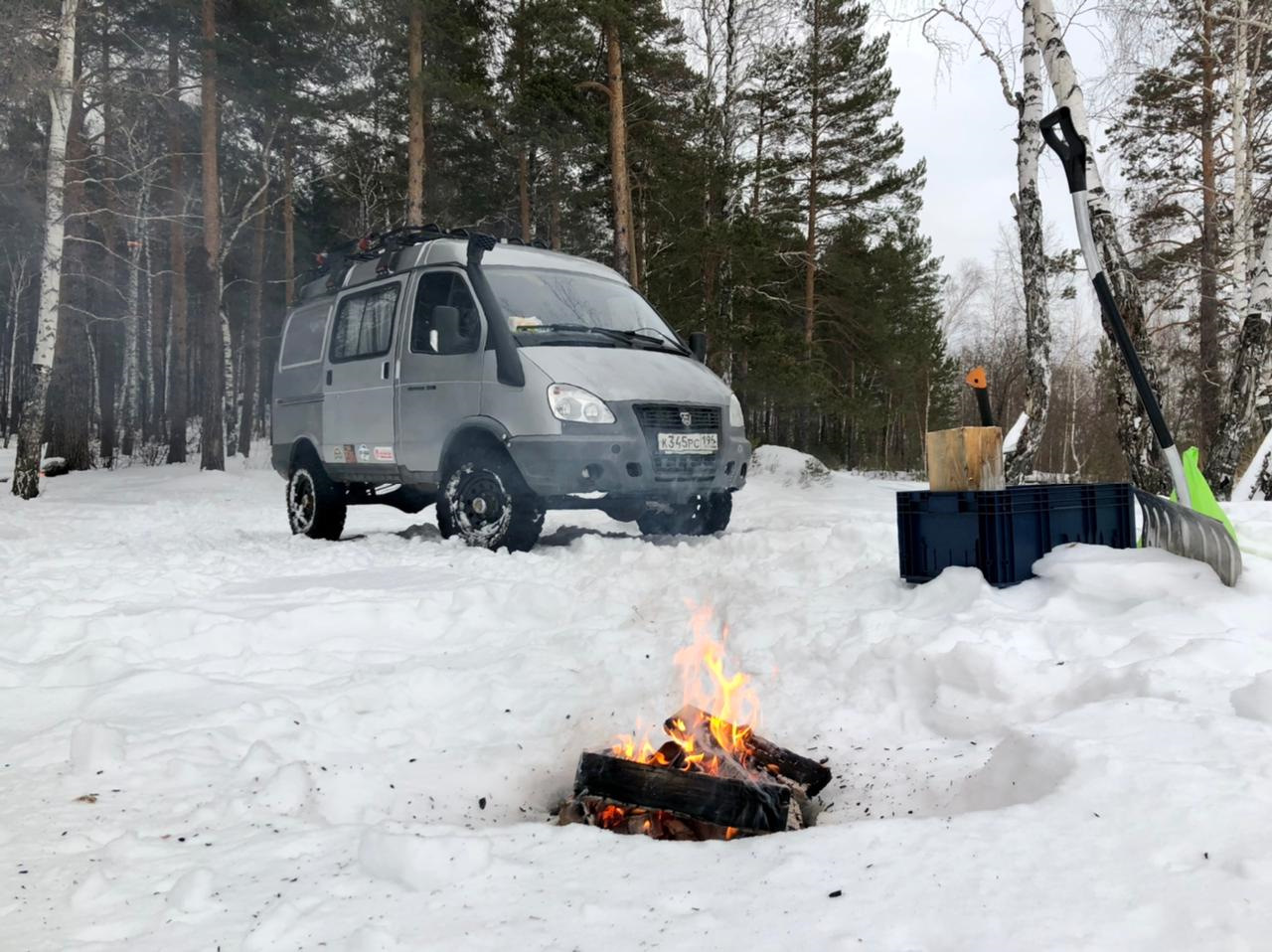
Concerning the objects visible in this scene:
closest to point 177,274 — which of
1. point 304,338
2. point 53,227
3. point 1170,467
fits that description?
point 53,227

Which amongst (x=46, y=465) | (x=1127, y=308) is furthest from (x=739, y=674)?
(x=46, y=465)

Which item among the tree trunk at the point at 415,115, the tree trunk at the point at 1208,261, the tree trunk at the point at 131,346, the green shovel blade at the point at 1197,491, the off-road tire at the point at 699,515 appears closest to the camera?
the green shovel blade at the point at 1197,491

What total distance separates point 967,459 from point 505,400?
11.2 ft

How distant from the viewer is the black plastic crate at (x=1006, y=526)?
15.0ft

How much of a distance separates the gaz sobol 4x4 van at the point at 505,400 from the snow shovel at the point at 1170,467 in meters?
3.10

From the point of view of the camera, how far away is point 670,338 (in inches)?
309

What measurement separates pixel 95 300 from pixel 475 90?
674 inches

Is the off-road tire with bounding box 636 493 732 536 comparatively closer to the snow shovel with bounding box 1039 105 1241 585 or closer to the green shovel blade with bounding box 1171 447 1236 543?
the snow shovel with bounding box 1039 105 1241 585

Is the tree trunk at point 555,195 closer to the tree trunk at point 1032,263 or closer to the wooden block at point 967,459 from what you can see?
the tree trunk at point 1032,263

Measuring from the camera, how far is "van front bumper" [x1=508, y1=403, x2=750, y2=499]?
6402 millimetres

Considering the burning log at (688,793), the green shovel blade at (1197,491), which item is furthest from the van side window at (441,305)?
the green shovel blade at (1197,491)

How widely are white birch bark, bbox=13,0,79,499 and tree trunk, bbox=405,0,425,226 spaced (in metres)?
5.61

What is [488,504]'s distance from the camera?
6.95 m

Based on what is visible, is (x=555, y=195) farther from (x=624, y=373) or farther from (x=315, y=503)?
(x=624, y=373)
